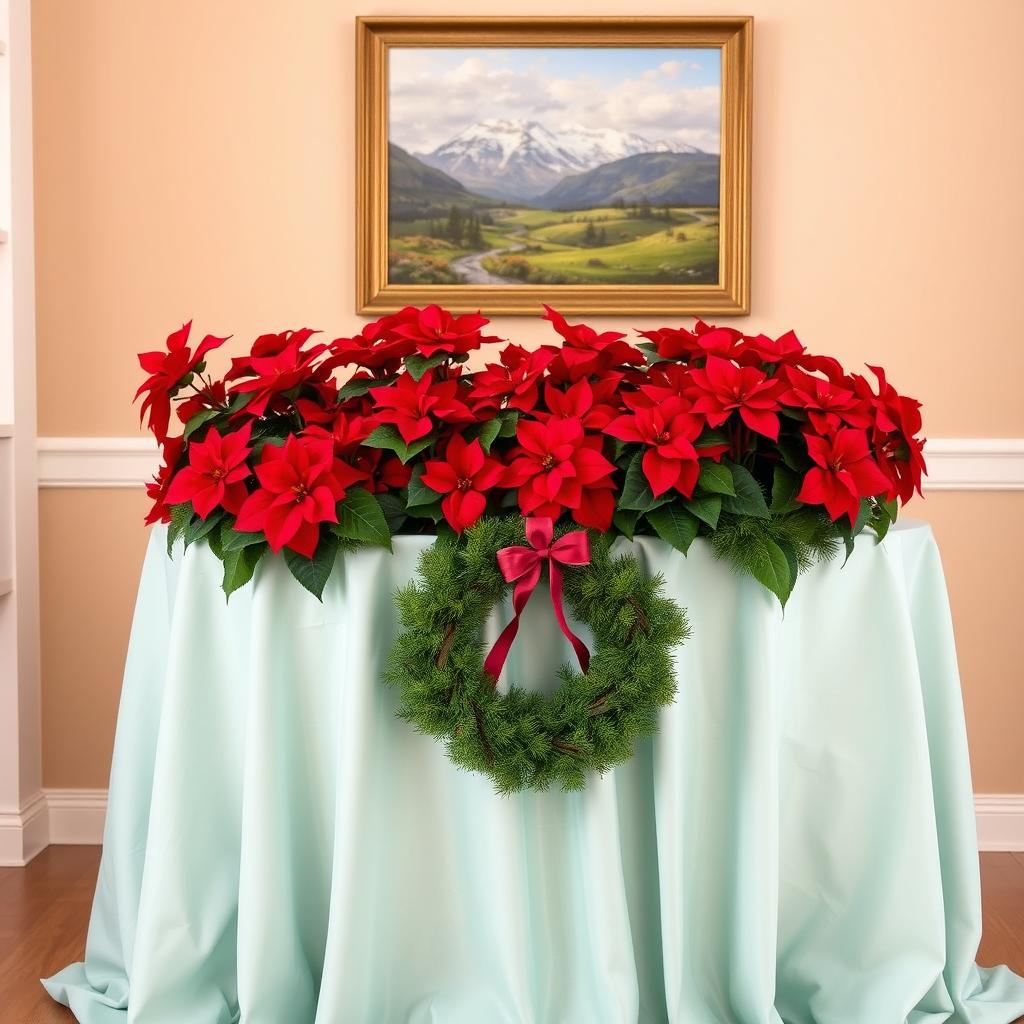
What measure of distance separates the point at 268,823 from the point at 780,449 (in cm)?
80

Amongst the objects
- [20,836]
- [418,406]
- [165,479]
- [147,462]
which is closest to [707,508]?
[418,406]

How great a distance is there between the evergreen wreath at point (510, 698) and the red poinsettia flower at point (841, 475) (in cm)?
22

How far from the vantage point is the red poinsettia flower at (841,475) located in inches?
47.6

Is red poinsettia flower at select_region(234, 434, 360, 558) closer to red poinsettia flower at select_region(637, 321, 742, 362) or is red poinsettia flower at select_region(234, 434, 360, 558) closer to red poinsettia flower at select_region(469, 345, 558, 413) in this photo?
red poinsettia flower at select_region(469, 345, 558, 413)

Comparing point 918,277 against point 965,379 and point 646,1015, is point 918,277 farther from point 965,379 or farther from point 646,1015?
point 646,1015

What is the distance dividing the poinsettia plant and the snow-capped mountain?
1.22 m

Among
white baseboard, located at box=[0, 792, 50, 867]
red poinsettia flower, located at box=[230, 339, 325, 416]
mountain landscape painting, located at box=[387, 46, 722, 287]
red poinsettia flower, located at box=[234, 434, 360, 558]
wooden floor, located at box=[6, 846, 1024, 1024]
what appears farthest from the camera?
mountain landscape painting, located at box=[387, 46, 722, 287]

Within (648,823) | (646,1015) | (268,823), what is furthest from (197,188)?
(646,1015)

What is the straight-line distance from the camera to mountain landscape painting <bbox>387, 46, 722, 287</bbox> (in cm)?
243

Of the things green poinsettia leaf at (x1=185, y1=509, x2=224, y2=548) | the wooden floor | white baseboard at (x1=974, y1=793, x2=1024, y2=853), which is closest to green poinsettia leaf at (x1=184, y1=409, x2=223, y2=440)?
green poinsettia leaf at (x1=185, y1=509, x2=224, y2=548)

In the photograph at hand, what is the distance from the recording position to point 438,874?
4.40 ft

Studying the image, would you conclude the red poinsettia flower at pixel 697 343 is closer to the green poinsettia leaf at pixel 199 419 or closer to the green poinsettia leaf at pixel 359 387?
the green poinsettia leaf at pixel 359 387

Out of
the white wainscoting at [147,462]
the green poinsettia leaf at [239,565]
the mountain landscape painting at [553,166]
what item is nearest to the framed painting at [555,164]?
the mountain landscape painting at [553,166]

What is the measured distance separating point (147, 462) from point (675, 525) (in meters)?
1.64
